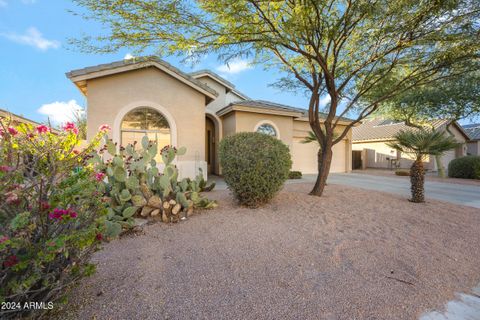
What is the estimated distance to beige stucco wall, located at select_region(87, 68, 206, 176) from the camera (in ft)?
28.5

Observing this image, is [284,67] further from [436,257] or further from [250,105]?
[436,257]

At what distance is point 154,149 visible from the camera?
470cm

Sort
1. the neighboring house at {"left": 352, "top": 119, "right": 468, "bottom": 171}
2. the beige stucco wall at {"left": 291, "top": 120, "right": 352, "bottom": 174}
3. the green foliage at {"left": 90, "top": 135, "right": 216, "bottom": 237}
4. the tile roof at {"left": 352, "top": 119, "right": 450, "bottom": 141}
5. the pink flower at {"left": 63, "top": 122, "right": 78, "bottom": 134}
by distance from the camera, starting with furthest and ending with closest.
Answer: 1. the tile roof at {"left": 352, "top": 119, "right": 450, "bottom": 141}
2. the neighboring house at {"left": 352, "top": 119, "right": 468, "bottom": 171}
3. the beige stucco wall at {"left": 291, "top": 120, "right": 352, "bottom": 174}
4. the green foliage at {"left": 90, "top": 135, "right": 216, "bottom": 237}
5. the pink flower at {"left": 63, "top": 122, "right": 78, "bottom": 134}

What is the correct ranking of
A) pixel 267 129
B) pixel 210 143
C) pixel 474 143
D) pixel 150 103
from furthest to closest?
pixel 474 143 → pixel 210 143 → pixel 267 129 → pixel 150 103

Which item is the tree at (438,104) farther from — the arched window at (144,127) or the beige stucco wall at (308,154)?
the arched window at (144,127)

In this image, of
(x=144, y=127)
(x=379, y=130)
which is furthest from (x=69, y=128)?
(x=379, y=130)

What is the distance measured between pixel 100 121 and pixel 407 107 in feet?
60.3

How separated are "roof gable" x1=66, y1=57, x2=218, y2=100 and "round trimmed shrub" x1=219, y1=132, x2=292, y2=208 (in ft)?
15.7

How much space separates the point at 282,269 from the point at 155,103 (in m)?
8.69

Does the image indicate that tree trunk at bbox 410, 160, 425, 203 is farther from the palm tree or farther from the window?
the window

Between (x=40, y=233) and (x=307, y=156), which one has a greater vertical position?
(x=307, y=156)

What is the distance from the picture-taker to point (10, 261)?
1.53 m

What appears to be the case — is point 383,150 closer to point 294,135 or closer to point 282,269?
point 294,135

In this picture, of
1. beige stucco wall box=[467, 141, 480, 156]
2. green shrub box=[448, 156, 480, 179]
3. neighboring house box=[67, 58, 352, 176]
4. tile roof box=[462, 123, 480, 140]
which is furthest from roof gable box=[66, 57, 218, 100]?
tile roof box=[462, 123, 480, 140]
